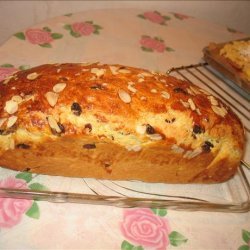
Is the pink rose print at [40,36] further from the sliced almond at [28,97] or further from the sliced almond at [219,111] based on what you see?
the sliced almond at [219,111]

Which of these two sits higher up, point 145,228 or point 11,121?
point 11,121

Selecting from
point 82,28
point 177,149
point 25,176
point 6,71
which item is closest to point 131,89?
point 177,149

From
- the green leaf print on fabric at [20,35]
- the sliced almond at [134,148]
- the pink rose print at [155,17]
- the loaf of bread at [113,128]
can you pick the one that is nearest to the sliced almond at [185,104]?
the loaf of bread at [113,128]

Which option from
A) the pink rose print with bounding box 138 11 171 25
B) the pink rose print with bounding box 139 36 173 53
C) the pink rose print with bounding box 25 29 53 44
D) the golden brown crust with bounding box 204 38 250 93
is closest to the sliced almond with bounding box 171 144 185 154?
the golden brown crust with bounding box 204 38 250 93

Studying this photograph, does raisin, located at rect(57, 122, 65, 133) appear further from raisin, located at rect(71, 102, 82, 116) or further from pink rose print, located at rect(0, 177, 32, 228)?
pink rose print, located at rect(0, 177, 32, 228)

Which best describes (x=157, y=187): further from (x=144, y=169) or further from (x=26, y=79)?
(x=26, y=79)

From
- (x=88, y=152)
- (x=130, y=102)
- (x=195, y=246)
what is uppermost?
(x=130, y=102)

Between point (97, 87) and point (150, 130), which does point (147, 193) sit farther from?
point (97, 87)

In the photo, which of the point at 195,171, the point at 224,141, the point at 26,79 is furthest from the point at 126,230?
the point at 26,79
